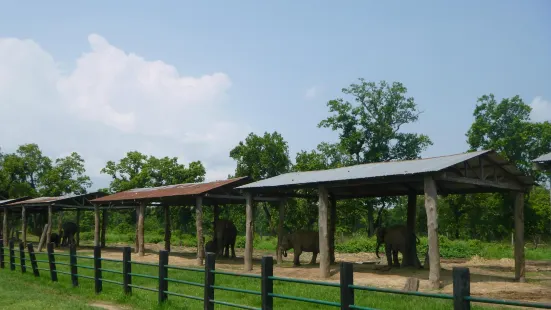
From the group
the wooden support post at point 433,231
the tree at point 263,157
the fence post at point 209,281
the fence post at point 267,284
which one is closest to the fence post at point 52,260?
the fence post at point 209,281

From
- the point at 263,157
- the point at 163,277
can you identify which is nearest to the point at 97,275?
the point at 163,277

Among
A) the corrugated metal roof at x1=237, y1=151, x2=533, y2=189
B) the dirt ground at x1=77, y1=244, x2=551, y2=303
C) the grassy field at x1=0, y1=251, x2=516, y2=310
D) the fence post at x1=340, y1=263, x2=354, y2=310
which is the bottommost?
the dirt ground at x1=77, y1=244, x2=551, y2=303

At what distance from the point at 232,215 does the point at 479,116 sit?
2301 centimetres

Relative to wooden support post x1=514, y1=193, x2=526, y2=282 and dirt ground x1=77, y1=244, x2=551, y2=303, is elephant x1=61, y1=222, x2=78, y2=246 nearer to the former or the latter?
dirt ground x1=77, y1=244, x2=551, y2=303

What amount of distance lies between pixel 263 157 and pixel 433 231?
2872 centimetres

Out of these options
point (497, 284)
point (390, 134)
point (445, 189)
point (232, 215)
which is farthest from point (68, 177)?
point (497, 284)

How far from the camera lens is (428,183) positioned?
13359 mm

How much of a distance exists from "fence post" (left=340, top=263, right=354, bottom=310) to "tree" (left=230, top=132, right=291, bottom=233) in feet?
115

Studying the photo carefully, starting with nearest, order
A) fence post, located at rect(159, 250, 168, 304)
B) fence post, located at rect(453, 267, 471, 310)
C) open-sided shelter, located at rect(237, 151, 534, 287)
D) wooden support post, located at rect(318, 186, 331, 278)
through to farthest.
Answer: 1. fence post, located at rect(453, 267, 471, 310)
2. fence post, located at rect(159, 250, 168, 304)
3. open-sided shelter, located at rect(237, 151, 534, 287)
4. wooden support post, located at rect(318, 186, 331, 278)

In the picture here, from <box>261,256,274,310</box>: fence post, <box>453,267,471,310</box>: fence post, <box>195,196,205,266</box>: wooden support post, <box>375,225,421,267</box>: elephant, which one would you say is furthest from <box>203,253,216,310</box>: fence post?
<box>195,196,205,266</box>: wooden support post

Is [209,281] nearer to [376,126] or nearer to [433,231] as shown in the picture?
[433,231]

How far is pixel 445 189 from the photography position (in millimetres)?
18297

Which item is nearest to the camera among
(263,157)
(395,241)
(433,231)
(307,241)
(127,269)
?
(127,269)

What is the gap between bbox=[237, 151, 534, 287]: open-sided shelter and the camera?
1334 cm
